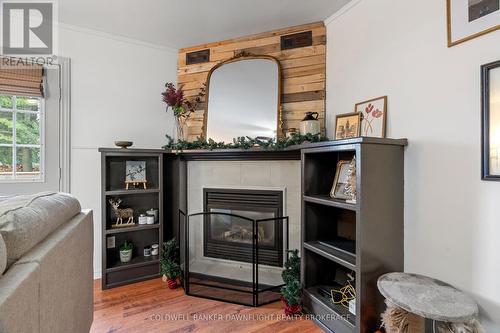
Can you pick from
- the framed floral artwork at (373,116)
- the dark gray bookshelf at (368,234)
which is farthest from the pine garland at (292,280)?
the framed floral artwork at (373,116)

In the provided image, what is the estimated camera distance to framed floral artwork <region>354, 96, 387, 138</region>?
183cm

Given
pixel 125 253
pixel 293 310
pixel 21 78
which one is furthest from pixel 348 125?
pixel 21 78

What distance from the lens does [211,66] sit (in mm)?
2842

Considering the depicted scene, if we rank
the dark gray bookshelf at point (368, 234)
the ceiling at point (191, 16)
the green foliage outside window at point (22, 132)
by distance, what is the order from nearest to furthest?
the dark gray bookshelf at point (368, 234)
the ceiling at point (191, 16)
the green foliage outside window at point (22, 132)

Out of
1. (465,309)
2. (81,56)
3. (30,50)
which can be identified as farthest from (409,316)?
(30,50)

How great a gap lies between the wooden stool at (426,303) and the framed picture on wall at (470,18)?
4.35 feet

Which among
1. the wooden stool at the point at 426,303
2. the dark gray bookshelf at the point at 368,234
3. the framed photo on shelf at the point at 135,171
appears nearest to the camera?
the wooden stool at the point at 426,303

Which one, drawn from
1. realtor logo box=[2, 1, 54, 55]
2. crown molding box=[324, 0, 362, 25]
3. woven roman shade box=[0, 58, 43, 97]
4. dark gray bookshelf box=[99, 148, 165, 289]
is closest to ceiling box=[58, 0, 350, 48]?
crown molding box=[324, 0, 362, 25]

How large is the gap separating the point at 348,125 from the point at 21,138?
293cm

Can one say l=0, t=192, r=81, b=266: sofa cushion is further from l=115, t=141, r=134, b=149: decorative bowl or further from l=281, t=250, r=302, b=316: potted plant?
l=281, t=250, r=302, b=316: potted plant

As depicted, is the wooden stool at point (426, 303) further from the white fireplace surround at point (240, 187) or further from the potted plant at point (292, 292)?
the white fireplace surround at point (240, 187)

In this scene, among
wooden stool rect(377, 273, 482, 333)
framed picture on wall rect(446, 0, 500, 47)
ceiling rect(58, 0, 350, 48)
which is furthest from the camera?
ceiling rect(58, 0, 350, 48)

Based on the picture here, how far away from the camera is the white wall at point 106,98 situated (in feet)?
8.50

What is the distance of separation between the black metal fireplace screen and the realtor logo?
2.13m
